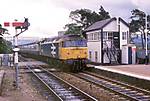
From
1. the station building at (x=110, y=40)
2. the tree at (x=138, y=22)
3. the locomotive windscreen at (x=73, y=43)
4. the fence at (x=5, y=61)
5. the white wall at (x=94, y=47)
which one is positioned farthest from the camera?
the tree at (x=138, y=22)

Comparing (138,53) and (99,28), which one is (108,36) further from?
(138,53)

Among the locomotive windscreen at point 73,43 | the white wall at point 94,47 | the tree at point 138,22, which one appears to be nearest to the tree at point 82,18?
the tree at point 138,22

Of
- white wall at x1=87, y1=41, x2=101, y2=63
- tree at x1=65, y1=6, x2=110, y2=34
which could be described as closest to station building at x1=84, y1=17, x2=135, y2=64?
white wall at x1=87, y1=41, x2=101, y2=63

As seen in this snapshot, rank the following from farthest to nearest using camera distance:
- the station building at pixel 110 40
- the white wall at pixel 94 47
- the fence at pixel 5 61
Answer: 1. the fence at pixel 5 61
2. the white wall at pixel 94 47
3. the station building at pixel 110 40

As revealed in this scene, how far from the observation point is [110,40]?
42.0m

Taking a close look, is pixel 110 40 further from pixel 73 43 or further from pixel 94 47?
pixel 73 43

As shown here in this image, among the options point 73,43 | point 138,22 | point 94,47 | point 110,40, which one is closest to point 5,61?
point 94,47

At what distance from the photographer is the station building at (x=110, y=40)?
135ft

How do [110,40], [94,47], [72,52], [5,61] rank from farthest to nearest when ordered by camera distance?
[94,47]
[5,61]
[110,40]
[72,52]

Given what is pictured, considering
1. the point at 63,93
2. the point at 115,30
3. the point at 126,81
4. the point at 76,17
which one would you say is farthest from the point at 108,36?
the point at 76,17

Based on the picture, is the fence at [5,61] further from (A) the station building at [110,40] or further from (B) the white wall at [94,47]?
(A) the station building at [110,40]

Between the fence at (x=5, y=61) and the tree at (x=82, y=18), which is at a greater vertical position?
the tree at (x=82, y=18)

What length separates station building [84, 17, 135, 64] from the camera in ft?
135

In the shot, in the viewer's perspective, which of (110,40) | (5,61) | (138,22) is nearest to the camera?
(110,40)
